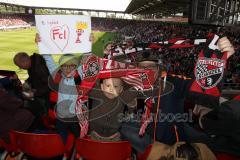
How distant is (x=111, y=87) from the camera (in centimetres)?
332

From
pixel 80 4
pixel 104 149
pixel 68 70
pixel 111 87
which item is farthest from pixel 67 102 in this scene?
pixel 80 4

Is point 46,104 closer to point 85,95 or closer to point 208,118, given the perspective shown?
point 85,95

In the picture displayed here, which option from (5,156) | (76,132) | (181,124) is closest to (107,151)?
(76,132)

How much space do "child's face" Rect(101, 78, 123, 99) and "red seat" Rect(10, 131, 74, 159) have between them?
0.75 m

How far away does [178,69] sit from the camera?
17.2 metres

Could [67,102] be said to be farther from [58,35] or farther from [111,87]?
[58,35]

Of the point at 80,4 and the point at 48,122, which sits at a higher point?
the point at 80,4

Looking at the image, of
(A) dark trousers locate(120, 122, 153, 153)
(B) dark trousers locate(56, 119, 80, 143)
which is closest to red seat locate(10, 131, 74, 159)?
(B) dark trousers locate(56, 119, 80, 143)

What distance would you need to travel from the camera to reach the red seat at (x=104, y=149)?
2.87 metres

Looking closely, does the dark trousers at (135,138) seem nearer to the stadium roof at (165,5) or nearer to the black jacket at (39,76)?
the black jacket at (39,76)

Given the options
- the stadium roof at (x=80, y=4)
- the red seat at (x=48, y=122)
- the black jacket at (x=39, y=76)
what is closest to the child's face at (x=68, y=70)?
the black jacket at (x=39, y=76)

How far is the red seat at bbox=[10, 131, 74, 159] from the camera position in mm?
3083

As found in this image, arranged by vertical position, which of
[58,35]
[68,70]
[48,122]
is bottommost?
[48,122]

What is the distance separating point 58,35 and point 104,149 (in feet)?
7.19
